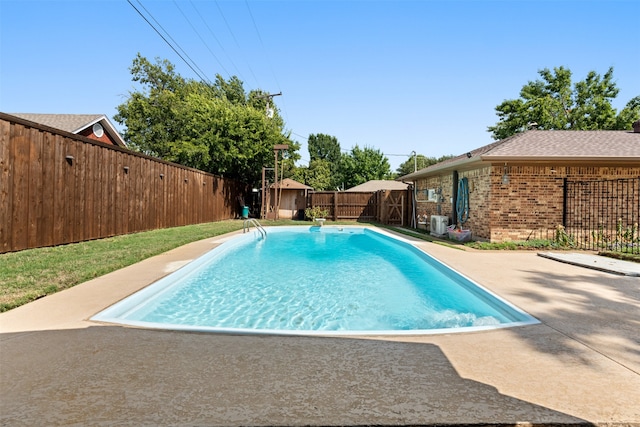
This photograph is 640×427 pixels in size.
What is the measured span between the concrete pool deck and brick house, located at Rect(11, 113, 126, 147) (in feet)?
49.8

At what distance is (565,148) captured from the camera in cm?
980

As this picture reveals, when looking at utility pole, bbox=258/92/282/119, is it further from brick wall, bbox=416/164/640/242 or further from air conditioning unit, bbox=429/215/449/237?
brick wall, bbox=416/164/640/242

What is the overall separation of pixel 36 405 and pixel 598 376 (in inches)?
135

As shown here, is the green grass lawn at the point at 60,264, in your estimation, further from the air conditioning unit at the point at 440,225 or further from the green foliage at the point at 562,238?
the green foliage at the point at 562,238

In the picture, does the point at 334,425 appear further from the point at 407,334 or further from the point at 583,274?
the point at 583,274

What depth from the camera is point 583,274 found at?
5.81 metres

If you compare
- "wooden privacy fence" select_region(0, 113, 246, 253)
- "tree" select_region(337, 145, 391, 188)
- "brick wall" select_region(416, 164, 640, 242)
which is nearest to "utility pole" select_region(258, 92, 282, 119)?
"tree" select_region(337, 145, 391, 188)

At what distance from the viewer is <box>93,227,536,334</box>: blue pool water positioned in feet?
13.3

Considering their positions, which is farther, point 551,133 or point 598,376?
point 551,133

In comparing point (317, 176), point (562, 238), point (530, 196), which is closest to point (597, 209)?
point (562, 238)

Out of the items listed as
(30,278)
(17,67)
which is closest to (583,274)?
(30,278)

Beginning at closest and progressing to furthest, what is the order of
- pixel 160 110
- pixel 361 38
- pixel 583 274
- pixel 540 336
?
pixel 540 336 < pixel 583 274 < pixel 361 38 < pixel 160 110

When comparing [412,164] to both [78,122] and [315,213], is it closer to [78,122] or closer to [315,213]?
[315,213]

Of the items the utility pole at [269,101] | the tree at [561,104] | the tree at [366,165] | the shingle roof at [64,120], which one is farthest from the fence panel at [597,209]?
the tree at [366,165]
